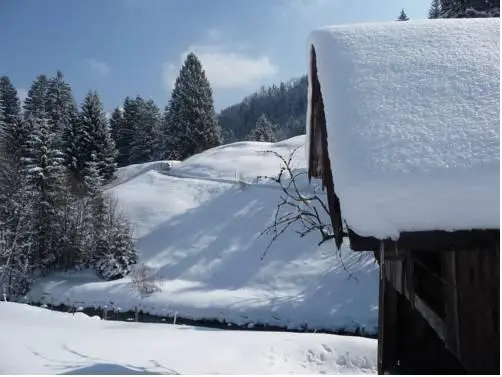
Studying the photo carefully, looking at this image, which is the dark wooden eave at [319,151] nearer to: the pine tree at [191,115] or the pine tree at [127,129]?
the pine tree at [191,115]

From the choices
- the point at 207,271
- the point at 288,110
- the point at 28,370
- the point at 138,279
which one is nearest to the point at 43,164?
the point at 138,279

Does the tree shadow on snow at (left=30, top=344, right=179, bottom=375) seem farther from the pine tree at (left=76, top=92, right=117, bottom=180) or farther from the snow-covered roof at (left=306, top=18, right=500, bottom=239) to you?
the pine tree at (left=76, top=92, right=117, bottom=180)

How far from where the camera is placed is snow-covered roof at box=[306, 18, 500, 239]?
2594mm

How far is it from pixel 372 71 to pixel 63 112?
52675 millimetres

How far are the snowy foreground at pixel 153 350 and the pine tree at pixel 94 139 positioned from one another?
25530 mm

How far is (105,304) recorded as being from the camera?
20281 mm

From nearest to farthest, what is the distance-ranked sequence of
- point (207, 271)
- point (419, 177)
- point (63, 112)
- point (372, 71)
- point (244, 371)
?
point (419, 177) < point (372, 71) < point (244, 371) < point (207, 271) < point (63, 112)

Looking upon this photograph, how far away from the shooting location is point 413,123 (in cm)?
296

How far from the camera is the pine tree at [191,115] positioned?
→ 42375 millimetres

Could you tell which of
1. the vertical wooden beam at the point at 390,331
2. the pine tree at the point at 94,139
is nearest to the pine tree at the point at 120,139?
the pine tree at the point at 94,139

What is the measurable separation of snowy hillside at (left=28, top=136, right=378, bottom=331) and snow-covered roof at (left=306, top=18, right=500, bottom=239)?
10404 millimetres

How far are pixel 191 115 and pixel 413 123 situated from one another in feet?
133

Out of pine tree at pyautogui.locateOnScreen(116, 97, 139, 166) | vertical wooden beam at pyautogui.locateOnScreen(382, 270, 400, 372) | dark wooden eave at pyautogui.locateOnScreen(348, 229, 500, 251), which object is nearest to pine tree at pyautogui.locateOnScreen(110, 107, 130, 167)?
pine tree at pyautogui.locateOnScreen(116, 97, 139, 166)

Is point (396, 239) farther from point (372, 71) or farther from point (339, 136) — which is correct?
point (372, 71)
